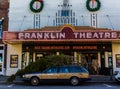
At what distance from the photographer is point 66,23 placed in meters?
29.2

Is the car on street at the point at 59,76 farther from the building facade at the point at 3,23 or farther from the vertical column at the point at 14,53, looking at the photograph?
the building facade at the point at 3,23

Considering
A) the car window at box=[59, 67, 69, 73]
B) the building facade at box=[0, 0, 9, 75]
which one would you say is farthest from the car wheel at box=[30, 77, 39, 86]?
the building facade at box=[0, 0, 9, 75]

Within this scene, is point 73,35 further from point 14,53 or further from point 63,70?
point 14,53

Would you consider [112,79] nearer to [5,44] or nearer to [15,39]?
[15,39]

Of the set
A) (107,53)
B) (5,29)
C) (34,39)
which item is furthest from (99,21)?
(5,29)

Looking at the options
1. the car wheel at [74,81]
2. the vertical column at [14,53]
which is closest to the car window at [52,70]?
the car wheel at [74,81]

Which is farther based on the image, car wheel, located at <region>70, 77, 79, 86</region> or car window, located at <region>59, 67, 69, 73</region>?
car window, located at <region>59, 67, 69, 73</region>

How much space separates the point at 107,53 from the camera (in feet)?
94.2

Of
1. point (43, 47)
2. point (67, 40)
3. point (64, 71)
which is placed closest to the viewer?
point (64, 71)

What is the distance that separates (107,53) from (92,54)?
144cm

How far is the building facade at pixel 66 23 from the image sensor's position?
92.7 ft

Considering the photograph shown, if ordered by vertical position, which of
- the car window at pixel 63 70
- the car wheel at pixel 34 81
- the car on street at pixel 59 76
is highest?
the car window at pixel 63 70

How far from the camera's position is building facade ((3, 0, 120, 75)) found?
2825 cm

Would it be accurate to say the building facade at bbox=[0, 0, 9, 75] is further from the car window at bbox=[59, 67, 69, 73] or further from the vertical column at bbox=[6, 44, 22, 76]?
the car window at bbox=[59, 67, 69, 73]
